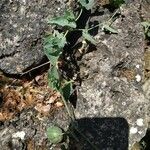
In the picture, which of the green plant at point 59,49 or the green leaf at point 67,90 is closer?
the green plant at point 59,49

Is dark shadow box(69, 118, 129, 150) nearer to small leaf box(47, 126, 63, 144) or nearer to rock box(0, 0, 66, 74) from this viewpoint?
small leaf box(47, 126, 63, 144)

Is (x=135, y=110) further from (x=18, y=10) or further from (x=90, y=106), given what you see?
(x=18, y=10)

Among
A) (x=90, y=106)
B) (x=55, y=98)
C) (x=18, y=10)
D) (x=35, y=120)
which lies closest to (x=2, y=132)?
(x=35, y=120)

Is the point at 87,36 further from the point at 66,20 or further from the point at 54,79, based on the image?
the point at 54,79

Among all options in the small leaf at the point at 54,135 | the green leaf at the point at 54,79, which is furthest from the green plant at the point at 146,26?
the small leaf at the point at 54,135

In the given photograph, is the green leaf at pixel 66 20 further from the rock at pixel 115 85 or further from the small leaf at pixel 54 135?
the small leaf at pixel 54 135

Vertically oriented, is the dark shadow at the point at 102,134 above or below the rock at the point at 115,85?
below

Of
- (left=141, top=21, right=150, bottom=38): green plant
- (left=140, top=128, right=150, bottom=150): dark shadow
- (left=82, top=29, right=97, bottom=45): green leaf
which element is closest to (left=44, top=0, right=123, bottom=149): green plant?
(left=82, top=29, right=97, bottom=45): green leaf
